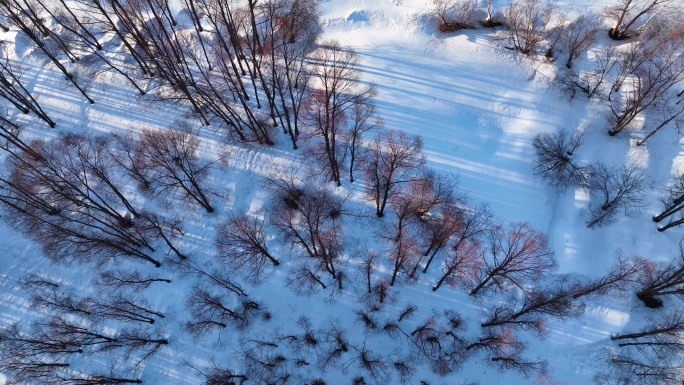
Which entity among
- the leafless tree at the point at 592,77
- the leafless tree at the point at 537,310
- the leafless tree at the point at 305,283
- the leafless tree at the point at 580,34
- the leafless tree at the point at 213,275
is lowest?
the leafless tree at the point at 537,310

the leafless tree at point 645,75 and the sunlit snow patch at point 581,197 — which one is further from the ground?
the leafless tree at point 645,75

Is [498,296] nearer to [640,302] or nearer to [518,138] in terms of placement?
[640,302]

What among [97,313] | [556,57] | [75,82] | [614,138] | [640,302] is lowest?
[640,302]

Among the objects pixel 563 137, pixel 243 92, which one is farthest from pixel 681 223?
pixel 243 92

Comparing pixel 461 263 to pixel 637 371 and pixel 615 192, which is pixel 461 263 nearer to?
pixel 615 192

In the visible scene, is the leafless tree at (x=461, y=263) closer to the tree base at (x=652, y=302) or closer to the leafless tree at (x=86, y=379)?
the tree base at (x=652, y=302)

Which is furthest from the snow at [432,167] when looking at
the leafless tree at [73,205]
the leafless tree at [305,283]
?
the leafless tree at [73,205]
